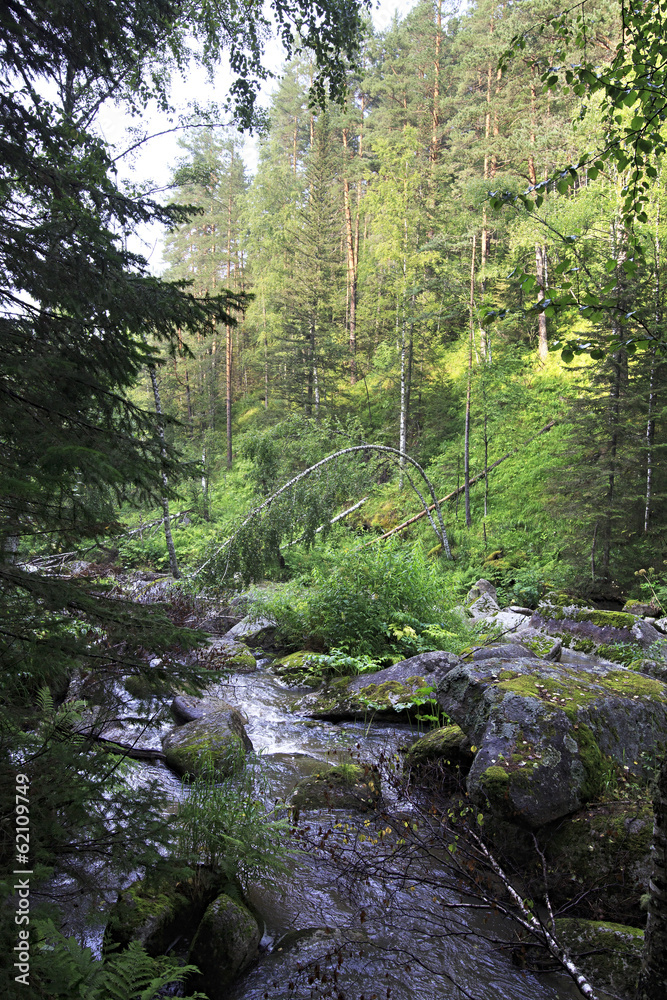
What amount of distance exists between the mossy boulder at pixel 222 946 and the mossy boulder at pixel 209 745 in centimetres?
135

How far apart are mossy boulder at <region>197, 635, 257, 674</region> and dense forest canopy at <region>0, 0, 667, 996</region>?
1.09 meters

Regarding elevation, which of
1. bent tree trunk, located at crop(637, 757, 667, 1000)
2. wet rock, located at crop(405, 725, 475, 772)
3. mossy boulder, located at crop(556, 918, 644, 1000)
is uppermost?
bent tree trunk, located at crop(637, 757, 667, 1000)

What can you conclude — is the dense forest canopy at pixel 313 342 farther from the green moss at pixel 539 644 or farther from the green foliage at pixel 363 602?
the green moss at pixel 539 644

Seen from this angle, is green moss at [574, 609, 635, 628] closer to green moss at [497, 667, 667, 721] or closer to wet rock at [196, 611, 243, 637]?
green moss at [497, 667, 667, 721]

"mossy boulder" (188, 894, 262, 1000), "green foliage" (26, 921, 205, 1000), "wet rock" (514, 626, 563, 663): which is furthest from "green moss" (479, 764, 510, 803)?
"wet rock" (514, 626, 563, 663)

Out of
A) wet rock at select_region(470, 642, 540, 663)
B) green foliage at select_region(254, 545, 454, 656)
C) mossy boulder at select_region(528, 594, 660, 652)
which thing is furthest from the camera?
green foliage at select_region(254, 545, 454, 656)

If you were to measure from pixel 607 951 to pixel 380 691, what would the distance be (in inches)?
158

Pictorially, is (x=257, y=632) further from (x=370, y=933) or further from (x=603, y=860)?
(x=603, y=860)

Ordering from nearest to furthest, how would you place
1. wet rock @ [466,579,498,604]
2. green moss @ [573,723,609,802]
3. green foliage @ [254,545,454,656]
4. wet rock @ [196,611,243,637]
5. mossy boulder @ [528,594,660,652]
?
1. green moss @ [573,723,609,802]
2. mossy boulder @ [528,594,660,652]
3. green foliage @ [254,545,454,656]
4. wet rock @ [196,611,243,637]
5. wet rock @ [466,579,498,604]

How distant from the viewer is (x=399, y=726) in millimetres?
6332

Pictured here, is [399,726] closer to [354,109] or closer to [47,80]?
[47,80]

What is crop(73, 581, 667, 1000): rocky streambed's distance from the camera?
2895 mm

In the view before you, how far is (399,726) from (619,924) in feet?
11.4

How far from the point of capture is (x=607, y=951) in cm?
276
